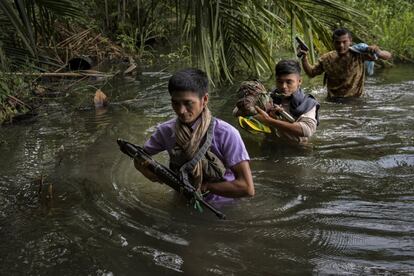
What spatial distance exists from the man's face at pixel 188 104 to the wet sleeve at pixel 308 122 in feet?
5.59

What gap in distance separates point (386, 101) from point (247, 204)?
412cm

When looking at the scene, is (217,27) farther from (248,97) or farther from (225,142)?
(225,142)

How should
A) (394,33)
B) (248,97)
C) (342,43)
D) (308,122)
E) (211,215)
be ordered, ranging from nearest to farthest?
(211,215) → (248,97) → (308,122) → (342,43) → (394,33)

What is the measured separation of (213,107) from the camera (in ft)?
22.5

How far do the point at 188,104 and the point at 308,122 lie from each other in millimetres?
1888

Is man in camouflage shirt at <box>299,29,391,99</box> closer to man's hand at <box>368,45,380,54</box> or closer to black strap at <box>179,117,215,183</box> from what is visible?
man's hand at <box>368,45,380,54</box>

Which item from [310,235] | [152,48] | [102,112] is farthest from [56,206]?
[152,48]

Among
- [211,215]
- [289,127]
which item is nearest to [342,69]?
[289,127]

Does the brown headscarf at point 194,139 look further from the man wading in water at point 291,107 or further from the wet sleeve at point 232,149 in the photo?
the man wading in water at point 291,107

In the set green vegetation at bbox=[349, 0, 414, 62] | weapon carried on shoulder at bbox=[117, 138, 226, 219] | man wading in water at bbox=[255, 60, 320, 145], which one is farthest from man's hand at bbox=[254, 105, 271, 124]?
green vegetation at bbox=[349, 0, 414, 62]

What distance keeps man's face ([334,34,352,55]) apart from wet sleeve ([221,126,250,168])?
381cm

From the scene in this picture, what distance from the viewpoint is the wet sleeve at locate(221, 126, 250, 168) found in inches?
118

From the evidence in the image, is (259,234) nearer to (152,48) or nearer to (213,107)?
(213,107)

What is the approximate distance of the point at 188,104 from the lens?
293cm
